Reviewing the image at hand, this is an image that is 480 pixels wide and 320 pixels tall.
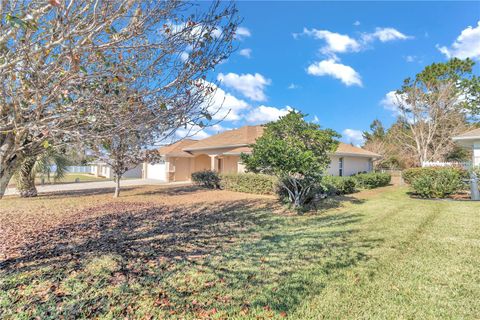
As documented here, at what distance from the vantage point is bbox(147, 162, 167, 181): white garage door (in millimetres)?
29719

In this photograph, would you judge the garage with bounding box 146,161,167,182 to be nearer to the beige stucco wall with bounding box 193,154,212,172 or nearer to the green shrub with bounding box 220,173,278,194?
the beige stucco wall with bounding box 193,154,212,172

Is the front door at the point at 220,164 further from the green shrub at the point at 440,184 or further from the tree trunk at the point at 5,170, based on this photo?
the tree trunk at the point at 5,170

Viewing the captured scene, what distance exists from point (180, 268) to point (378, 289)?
3542 mm

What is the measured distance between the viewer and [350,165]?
2355 cm

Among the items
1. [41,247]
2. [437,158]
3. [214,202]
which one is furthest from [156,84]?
[437,158]

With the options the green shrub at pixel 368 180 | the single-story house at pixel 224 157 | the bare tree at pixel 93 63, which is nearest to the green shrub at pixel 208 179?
the single-story house at pixel 224 157

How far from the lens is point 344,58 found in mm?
19062

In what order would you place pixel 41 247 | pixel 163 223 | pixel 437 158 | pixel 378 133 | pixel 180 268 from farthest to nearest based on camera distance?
pixel 378 133 → pixel 437 158 → pixel 163 223 → pixel 41 247 → pixel 180 268

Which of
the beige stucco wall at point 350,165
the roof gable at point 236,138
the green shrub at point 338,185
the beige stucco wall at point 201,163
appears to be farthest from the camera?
the beige stucco wall at point 201,163

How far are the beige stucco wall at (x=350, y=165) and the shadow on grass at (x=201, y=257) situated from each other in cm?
1243

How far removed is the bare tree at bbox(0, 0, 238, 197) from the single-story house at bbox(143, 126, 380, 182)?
1379 cm

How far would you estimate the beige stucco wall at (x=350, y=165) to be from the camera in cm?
2141

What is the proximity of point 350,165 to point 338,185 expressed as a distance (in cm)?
867

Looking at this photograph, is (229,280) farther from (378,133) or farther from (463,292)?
(378,133)
